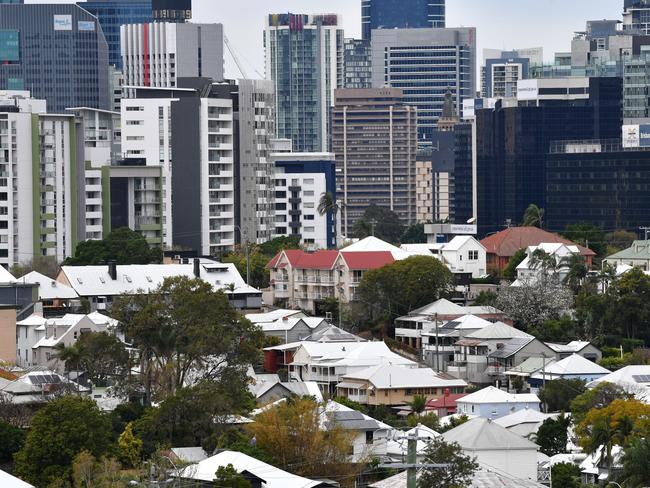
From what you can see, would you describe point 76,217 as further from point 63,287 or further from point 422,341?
→ point 422,341

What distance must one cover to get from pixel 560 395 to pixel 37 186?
234 ft

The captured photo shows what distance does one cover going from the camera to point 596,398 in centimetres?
7731

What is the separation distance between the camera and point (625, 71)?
195500 mm

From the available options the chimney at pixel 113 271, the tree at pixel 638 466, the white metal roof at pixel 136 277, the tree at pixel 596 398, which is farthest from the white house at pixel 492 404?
the chimney at pixel 113 271

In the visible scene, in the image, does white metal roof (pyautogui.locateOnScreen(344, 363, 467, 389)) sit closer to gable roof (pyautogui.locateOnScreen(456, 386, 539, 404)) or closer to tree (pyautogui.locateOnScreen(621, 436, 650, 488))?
gable roof (pyautogui.locateOnScreen(456, 386, 539, 404))

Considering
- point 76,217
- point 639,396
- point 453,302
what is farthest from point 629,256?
point 639,396

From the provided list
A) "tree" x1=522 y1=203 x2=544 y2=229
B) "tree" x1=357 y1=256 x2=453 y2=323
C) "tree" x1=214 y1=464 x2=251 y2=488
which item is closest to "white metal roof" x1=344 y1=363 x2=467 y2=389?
"tree" x1=357 y1=256 x2=453 y2=323

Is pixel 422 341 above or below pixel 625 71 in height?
below

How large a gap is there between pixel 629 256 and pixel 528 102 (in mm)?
57743

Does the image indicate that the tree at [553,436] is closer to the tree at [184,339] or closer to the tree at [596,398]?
the tree at [596,398]

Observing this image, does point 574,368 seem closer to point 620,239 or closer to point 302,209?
point 620,239

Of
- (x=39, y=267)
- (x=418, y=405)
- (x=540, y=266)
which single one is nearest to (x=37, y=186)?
(x=39, y=267)

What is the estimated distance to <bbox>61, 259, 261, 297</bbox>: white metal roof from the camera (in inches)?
4592

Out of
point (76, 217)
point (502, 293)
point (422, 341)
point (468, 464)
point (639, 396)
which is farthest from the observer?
point (76, 217)
